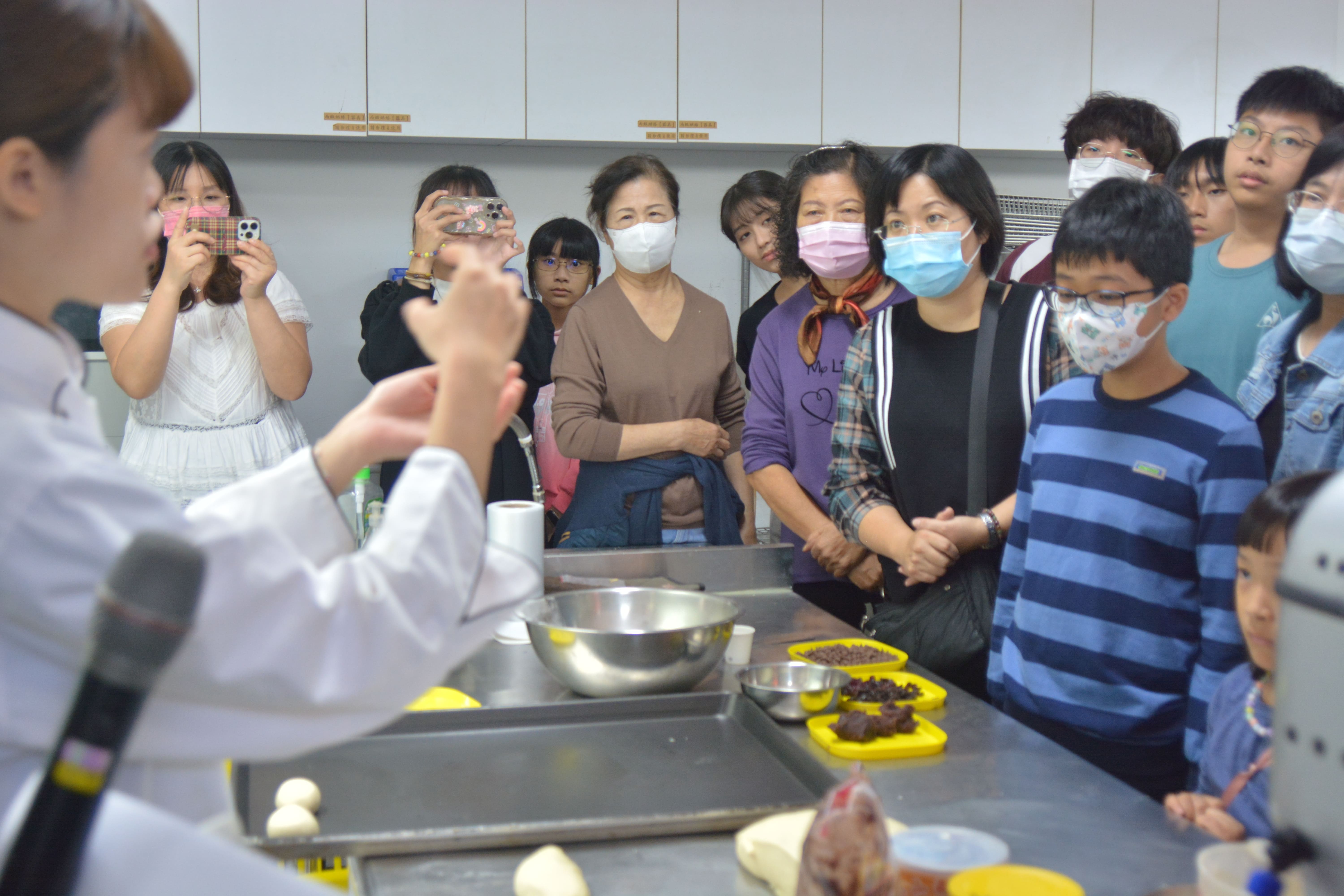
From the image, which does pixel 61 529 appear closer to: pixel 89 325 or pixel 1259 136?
pixel 1259 136

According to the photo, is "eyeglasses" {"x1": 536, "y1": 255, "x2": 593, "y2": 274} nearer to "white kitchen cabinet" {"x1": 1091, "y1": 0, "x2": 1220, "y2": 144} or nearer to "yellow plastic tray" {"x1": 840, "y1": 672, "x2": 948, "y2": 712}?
"white kitchen cabinet" {"x1": 1091, "y1": 0, "x2": 1220, "y2": 144}

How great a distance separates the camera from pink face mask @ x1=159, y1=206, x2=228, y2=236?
7.71ft

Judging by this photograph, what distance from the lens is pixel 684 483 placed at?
92.2 inches

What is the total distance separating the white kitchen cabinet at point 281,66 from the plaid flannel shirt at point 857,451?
2307mm

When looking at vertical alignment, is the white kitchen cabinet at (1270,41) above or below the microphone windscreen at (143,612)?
above

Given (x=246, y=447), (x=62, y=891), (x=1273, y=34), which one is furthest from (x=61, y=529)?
(x=1273, y=34)

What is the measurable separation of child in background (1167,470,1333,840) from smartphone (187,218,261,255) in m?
2.02

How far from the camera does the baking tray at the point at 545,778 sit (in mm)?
1008

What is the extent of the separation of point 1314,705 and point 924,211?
1.47 metres

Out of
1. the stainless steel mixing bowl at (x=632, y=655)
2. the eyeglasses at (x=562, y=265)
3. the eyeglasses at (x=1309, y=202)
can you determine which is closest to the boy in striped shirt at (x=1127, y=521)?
the eyeglasses at (x=1309, y=202)

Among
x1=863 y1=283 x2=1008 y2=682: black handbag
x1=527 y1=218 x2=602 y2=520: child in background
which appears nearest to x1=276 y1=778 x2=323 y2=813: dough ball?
x1=863 y1=283 x2=1008 y2=682: black handbag

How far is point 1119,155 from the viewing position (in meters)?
2.58

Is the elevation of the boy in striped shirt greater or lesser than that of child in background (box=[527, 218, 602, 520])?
lesser

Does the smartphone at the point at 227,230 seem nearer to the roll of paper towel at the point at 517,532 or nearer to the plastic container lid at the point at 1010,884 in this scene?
the roll of paper towel at the point at 517,532
